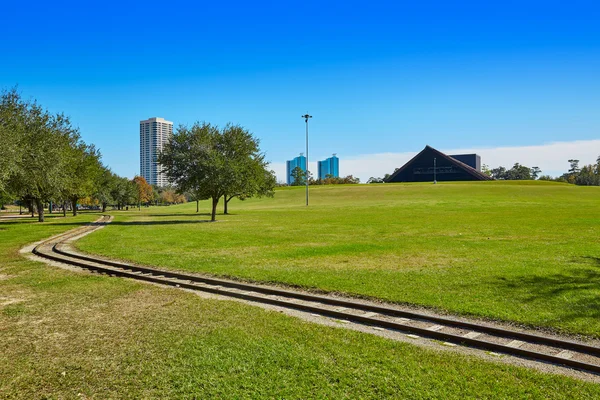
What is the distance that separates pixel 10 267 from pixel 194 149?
23348mm

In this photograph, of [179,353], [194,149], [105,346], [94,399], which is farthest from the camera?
[194,149]

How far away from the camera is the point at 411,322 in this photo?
7.67 meters

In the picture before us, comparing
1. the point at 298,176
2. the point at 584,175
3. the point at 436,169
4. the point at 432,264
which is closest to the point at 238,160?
the point at 432,264

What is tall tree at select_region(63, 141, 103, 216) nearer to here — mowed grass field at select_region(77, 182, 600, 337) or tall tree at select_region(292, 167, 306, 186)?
mowed grass field at select_region(77, 182, 600, 337)

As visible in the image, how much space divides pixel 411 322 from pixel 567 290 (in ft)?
15.3

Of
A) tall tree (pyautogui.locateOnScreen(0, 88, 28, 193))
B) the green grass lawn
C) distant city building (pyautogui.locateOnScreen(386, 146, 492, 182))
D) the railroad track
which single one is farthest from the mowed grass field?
distant city building (pyautogui.locateOnScreen(386, 146, 492, 182))

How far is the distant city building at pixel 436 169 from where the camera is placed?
133750 millimetres

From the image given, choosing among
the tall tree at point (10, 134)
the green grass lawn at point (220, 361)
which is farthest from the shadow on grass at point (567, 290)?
the tall tree at point (10, 134)

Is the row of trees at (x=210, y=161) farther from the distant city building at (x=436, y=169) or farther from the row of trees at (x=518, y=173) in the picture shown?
the row of trees at (x=518, y=173)

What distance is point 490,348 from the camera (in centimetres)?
638

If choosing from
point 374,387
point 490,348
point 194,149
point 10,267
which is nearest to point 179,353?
point 374,387

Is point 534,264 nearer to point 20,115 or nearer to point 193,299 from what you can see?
point 193,299

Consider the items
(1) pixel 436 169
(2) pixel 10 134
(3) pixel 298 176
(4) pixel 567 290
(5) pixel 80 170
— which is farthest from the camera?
(3) pixel 298 176

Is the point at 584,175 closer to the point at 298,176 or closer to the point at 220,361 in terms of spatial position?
the point at 298,176
